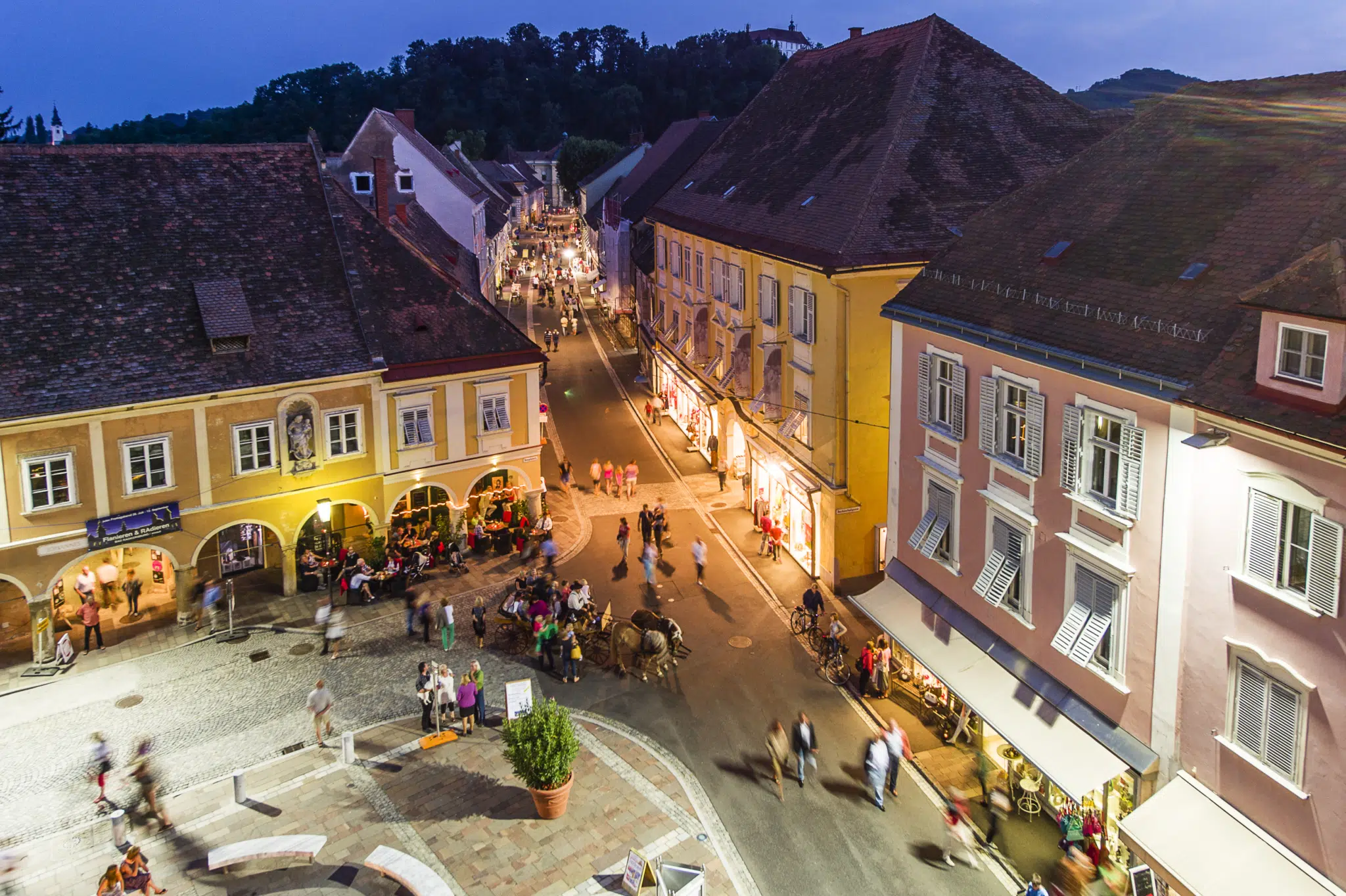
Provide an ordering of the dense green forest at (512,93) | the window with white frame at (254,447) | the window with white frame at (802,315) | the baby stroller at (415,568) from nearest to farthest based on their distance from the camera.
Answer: the window with white frame at (254,447), the window with white frame at (802,315), the baby stroller at (415,568), the dense green forest at (512,93)

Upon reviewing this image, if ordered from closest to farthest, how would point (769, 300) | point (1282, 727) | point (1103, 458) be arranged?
point (1282, 727) < point (1103, 458) < point (769, 300)

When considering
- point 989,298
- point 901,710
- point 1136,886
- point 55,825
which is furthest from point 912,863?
point 55,825

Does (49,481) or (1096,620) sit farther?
(49,481)

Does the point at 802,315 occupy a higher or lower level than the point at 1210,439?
higher

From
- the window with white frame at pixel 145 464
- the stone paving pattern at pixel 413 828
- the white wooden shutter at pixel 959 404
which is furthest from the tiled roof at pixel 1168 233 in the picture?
the window with white frame at pixel 145 464

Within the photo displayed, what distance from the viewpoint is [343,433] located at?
29.2m

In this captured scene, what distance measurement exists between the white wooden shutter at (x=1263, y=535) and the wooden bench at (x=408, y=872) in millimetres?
13490

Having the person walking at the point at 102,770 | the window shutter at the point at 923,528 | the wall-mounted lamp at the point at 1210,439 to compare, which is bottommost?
the person walking at the point at 102,770

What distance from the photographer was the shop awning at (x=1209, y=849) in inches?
506

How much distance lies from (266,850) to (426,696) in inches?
195

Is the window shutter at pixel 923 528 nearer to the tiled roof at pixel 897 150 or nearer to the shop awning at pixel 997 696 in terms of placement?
the shop awning at pixel 997 696

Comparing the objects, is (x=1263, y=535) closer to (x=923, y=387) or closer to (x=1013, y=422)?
(x=1013, y=422)

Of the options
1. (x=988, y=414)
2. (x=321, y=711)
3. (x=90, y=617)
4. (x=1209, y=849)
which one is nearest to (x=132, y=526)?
(x=90, y=617)

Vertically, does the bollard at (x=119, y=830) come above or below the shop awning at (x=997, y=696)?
below
